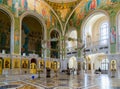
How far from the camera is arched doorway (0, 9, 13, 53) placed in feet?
72.7

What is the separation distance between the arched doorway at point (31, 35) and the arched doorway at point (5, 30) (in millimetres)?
2376

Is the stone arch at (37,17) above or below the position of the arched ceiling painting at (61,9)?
below

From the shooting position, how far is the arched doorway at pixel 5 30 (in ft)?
72.7

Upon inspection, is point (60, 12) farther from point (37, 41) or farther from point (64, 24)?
point (37, 41)

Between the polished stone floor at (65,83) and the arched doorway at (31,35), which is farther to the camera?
the arched doorway at (31,35)

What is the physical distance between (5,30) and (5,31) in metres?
0.13

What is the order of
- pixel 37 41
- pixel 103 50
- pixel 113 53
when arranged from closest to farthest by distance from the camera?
1. pixel 113 53
2. pixel 103 50
3. pixel 37 41

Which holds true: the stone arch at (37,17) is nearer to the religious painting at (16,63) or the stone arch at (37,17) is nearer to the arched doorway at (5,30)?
the arched doorway at (5,30)

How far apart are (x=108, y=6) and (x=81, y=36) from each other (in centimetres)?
664

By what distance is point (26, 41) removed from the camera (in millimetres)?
25359

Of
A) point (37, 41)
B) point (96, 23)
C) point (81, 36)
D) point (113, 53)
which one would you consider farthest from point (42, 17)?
point (113, 53)

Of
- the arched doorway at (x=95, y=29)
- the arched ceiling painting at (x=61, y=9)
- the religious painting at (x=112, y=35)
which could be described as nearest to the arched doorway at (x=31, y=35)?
the arched ceiling painting at (x=61, y=9)

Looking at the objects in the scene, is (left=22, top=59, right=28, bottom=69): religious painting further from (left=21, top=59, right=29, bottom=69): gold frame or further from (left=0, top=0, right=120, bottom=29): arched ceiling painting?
(left=0, top=0, right=120, bottom=29): arched ceiling painting

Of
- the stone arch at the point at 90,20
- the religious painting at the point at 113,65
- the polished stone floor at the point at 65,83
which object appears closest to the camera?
the polished stone floor at the point at 65,83
